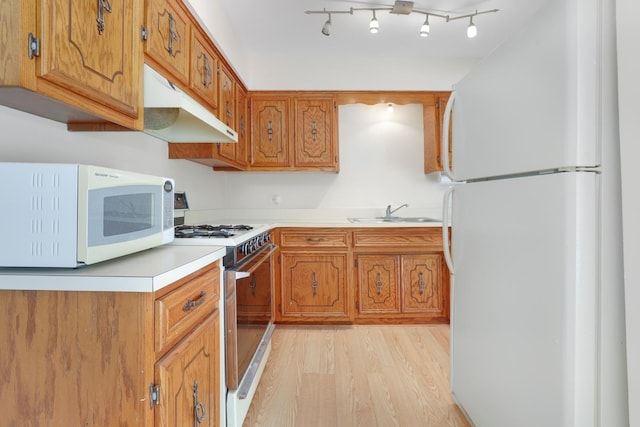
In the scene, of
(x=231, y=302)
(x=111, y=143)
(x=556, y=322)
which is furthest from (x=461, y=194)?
(x=111, y=143)

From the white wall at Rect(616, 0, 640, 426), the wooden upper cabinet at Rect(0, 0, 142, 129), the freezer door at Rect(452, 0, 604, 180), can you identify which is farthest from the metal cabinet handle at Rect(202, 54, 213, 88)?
the white wall at Rect(616, 0, 640, 426)

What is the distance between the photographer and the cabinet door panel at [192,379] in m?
0.88

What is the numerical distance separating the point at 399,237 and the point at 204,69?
191 centimetres

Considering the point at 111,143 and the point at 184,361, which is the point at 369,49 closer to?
the point at 111,143

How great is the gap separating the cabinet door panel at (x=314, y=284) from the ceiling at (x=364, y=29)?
182 centimetres

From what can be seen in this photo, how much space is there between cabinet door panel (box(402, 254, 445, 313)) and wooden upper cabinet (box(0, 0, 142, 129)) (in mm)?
2277

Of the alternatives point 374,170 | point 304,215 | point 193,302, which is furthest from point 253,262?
point 374,170

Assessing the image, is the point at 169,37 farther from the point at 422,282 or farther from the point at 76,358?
the point at 422,282

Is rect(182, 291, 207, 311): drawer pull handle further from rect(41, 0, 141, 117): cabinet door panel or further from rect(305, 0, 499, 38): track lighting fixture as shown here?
rect(305, 0, 499, 38): track lighting fixture

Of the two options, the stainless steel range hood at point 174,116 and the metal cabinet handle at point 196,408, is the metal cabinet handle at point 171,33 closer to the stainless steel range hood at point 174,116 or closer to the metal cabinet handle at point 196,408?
the stainless steel range hood at point 174,116

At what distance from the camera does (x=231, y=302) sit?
4.72 feet

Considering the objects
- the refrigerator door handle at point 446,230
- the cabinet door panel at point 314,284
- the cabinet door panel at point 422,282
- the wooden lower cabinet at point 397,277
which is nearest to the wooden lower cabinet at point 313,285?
the cabinet door panel at point 314,284

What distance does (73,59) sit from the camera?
961 mm

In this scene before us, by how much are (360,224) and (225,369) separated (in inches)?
66.2
